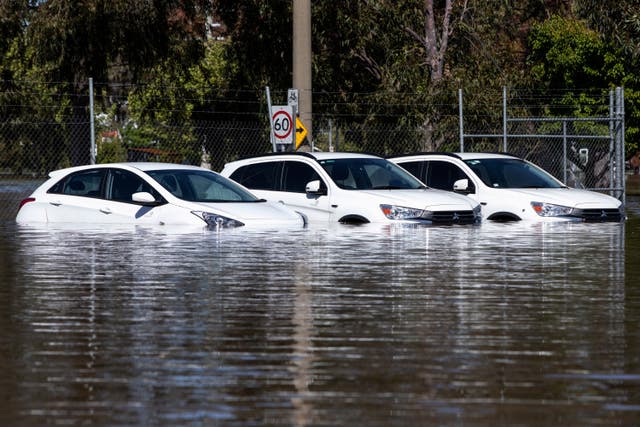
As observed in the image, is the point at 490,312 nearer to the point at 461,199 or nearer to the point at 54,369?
the point at 54,369

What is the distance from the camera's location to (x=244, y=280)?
1433 cm

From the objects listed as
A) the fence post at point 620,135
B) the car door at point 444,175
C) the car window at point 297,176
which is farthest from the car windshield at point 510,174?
the fence post at point 620,135

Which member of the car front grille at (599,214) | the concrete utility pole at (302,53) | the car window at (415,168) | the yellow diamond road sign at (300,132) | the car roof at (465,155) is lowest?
the car front grille at (599,214)

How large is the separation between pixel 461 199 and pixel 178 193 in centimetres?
489

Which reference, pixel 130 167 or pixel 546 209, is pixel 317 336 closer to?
pixel 130 167

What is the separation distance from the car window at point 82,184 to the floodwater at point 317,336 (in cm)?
301

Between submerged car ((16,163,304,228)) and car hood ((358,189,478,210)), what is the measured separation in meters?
2.19

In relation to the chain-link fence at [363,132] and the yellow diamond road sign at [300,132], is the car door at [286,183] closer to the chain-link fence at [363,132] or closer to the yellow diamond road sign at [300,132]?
the yellow diamond road sign at [300,132]

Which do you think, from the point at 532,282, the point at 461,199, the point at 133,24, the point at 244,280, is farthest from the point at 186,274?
the point at 133,24

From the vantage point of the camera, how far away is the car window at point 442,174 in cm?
2627

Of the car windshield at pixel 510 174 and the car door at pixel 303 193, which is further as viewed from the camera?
the car windshield at pixel 510 174

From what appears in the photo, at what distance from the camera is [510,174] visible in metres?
26.6

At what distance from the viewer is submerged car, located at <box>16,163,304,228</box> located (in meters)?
20.9

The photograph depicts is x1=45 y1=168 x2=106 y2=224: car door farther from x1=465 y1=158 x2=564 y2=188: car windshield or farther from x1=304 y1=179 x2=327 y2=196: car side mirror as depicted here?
x1=465 y1=158 x2=564 y2=188: car windshield
